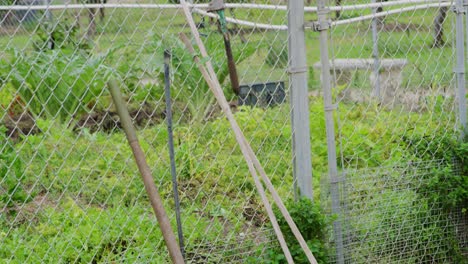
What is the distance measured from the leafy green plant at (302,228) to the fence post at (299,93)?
15 cm

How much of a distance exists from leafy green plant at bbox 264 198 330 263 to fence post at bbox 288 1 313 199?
15 centimetres

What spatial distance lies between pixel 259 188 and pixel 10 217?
1925mm

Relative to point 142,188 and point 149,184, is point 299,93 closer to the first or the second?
point 149,184

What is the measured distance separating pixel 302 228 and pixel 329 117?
1.84 feet

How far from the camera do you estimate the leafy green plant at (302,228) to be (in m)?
3.70

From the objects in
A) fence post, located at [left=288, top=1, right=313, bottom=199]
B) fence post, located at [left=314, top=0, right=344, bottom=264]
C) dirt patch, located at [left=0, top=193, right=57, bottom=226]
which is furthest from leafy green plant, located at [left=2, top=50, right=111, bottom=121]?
fence post, located at [left=314, top=0, right=344, bottom=264]

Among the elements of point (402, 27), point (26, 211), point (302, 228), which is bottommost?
point (302, 228)

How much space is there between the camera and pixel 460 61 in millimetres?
4473

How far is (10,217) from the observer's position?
181 inches

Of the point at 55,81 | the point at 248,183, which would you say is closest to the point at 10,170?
the point at 248,183

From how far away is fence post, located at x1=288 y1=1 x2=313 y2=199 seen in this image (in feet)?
12.4

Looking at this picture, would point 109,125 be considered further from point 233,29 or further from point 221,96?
point 221,96

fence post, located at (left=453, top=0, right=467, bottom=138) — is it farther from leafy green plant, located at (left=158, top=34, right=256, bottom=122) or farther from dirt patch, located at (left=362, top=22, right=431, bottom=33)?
leafy green plant, located at (left=158, top=34, right=256, bottom=122)

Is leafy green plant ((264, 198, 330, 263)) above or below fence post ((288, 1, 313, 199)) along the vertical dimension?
below
